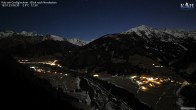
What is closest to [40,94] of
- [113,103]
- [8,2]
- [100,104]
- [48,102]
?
[48,102]

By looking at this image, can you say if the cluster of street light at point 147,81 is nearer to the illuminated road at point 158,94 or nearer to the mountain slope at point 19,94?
the illuminated road at point 158,94

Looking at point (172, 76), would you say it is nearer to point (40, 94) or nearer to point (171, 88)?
point (171, 88)

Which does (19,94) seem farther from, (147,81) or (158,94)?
(147,81)

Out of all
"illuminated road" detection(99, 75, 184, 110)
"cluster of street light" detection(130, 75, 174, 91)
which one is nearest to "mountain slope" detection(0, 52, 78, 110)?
"illuminated road" detection(99, 75, 184, 110)

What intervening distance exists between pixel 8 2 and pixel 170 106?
72372 millimetres

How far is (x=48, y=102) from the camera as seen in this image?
158 ft

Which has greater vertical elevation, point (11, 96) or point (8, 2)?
point (8, 2)

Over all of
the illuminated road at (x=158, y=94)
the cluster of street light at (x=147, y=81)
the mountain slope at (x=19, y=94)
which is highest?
the mountain slope at (x=19, y=94)

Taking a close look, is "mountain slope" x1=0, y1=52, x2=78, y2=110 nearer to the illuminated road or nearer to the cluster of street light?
the illuminated road

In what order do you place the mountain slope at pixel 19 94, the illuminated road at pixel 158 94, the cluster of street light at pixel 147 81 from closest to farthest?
the mountain slope at pixel 19 94, the illuminated road at pixel 158 94, the cluster of street light at pixel 147 81

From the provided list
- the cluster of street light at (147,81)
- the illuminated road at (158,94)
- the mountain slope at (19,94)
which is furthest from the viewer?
the cluster of street light at (147,81)

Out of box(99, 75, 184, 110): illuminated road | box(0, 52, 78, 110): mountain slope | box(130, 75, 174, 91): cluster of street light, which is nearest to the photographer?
box(0, 52, 78, 110): mountain slope

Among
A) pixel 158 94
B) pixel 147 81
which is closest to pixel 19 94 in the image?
pixel 158 94

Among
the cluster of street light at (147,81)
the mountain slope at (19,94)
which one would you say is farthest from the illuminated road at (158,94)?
the mountain slope at (19,94)
